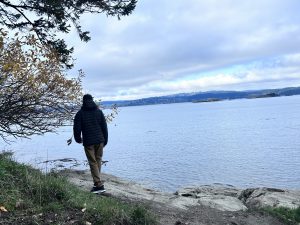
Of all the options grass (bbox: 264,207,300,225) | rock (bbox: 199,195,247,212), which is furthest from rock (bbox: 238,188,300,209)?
grass (bbox: 264,207,300,225)

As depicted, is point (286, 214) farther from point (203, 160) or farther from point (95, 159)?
point (203, 160)

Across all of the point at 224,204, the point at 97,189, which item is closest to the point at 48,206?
the point at 97,189

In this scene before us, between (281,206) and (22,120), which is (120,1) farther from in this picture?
(281,206)

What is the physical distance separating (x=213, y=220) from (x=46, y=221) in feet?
14.2

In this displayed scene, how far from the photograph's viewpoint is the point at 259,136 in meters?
47.7

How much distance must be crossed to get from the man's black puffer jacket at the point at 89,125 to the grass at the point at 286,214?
183 inches

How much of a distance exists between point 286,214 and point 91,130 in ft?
17.4

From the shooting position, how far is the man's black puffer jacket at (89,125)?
9.46 metres

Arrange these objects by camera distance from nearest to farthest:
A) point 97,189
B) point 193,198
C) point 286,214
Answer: point 97,189
point 286,214
point 193,198

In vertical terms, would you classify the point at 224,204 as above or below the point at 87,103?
below

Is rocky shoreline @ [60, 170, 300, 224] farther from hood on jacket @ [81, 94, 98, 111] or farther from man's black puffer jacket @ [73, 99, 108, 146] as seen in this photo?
hood on jacket @ [81, 94, 98, 111]

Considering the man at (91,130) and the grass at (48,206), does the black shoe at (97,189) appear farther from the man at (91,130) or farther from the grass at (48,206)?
the grass at (48,206)

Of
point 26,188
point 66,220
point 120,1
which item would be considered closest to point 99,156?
point 26,188

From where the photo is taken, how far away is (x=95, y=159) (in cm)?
969
